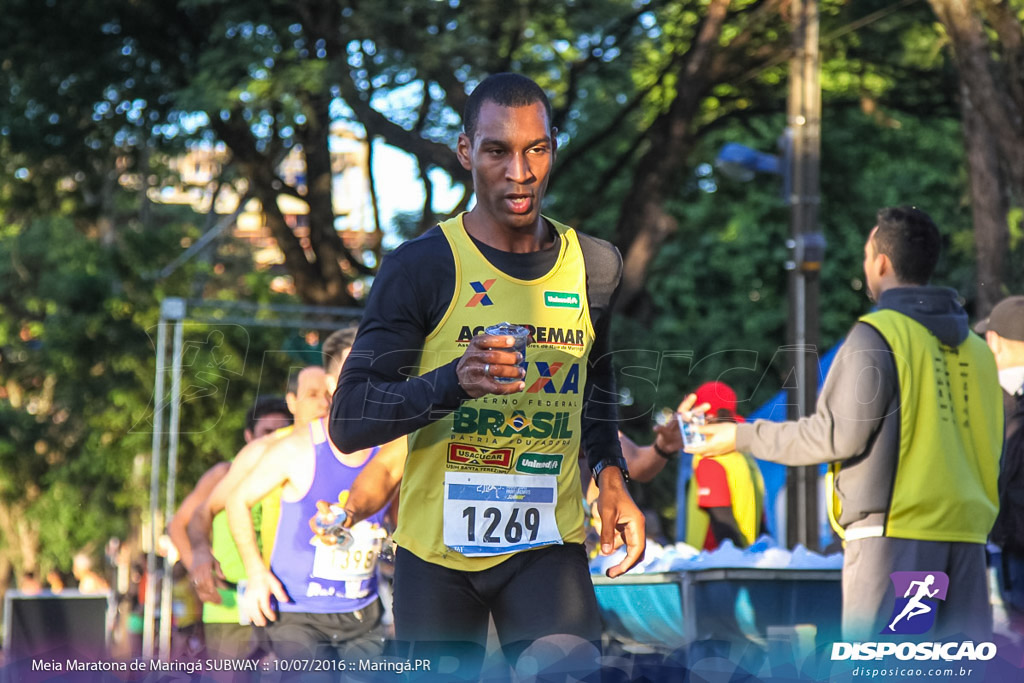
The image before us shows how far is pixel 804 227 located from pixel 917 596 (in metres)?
8.56

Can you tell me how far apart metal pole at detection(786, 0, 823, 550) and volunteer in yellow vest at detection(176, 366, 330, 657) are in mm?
6355

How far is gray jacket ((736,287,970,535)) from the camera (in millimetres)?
4664

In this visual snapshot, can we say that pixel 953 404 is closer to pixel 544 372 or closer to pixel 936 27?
pixel 544 372

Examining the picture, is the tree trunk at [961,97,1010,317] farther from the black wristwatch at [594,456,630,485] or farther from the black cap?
the black wristwatch at [594,456,630,485]

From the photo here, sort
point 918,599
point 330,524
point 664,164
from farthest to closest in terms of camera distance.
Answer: point 664,164 < point 330,524 < point 918,599

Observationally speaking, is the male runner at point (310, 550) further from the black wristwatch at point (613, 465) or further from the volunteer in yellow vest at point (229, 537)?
the black wristwatch at point (613, 465)

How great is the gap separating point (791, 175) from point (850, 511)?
865cm

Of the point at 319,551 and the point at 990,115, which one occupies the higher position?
the point at 990,115

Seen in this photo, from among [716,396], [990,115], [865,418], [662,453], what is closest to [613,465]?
[865,418]

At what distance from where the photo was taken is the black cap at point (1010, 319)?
5891mm

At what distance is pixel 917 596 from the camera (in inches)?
182

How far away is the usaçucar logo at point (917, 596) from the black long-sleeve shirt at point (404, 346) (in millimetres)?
1692

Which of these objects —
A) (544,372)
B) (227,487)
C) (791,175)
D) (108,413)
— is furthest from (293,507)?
(108,413)

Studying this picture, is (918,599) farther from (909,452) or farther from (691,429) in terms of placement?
(691,429)
